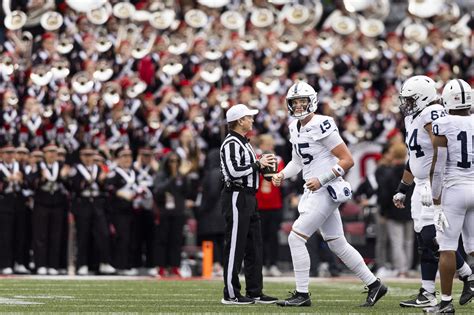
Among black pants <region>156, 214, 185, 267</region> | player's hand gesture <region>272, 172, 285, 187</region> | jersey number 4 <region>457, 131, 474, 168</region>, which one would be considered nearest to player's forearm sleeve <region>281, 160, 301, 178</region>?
player's hand gesture <region>272, 172, 285, 187</region>

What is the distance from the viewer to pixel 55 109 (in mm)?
18875

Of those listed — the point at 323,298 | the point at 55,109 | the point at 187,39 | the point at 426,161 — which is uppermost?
the point at 187,39

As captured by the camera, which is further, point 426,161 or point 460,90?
point 426,161

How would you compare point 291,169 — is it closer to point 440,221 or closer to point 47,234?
point 440,221

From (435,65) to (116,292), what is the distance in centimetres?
1173

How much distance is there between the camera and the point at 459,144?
1005cm

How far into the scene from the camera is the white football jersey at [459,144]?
10023mm

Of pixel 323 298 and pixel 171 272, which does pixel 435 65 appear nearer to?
pixel 171 272

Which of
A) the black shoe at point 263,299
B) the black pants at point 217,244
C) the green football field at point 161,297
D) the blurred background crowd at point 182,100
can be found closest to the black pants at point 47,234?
the blurred background crowd at point 182,100

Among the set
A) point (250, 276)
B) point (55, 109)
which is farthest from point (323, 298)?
point (55, 109)

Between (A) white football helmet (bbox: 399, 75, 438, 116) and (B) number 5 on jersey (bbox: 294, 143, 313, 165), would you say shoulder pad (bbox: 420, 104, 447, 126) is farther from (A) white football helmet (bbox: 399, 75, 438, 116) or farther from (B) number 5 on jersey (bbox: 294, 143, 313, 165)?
(B) number 5 on jersey (bbox: 294, 143, 313, 165)

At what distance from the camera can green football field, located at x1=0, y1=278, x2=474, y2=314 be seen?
10695mm

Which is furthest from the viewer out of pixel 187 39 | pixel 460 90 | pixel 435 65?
pixel 435 65

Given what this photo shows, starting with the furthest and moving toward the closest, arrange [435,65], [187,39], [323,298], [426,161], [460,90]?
[435,65] < [187,39] < [323,298] < [426,161] < [460,90]
